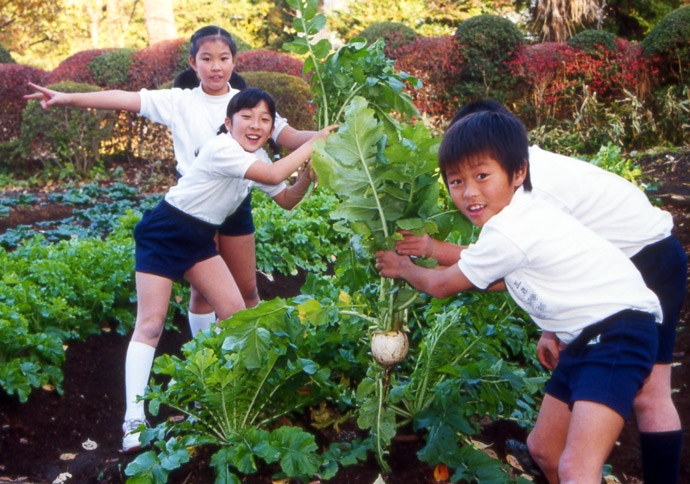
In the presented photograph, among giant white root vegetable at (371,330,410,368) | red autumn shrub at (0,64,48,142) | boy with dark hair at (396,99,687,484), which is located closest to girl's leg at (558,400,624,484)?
boy with dark hair at (396,99,687,484)

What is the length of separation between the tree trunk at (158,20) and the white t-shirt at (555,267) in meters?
17.0

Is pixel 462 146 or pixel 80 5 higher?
pixel 80 5

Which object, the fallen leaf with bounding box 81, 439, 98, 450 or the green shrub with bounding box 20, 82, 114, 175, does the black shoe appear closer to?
the fallen leaf with bounding box 81, 439, 98, 450

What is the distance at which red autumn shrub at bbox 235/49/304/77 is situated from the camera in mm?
11141

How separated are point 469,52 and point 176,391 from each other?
9.96 metres

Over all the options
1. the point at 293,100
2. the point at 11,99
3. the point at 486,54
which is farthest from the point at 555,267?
the point at 11,99

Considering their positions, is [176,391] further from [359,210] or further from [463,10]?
[463,10]

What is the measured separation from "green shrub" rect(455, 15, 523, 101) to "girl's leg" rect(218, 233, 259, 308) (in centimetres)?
820

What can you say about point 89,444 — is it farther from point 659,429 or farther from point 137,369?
Result: point 659,429

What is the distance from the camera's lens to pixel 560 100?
11484 mm

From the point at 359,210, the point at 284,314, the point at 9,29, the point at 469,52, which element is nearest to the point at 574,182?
the point at 359,210

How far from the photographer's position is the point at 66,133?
10117 mm

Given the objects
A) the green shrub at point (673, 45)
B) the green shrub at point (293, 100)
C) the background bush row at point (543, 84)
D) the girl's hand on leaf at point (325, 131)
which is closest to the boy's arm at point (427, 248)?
the girl's hand on leaf at point (325, 131)

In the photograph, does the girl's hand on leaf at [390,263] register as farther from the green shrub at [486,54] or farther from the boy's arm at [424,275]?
the green shrub at [486,54]
